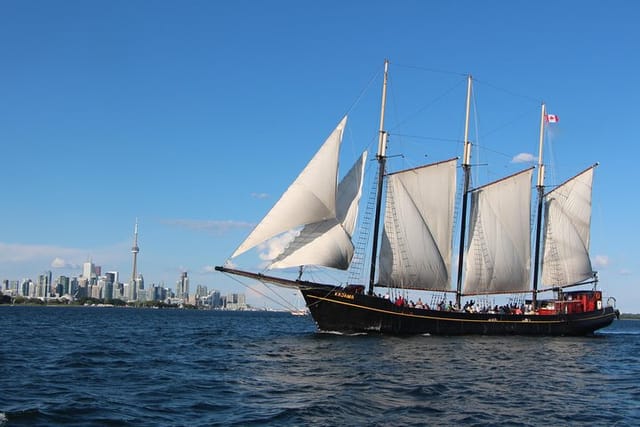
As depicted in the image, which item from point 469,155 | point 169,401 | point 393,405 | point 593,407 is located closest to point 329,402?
point 393,405

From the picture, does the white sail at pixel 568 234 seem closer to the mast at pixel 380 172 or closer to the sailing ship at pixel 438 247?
the sailing ship at pixel 438 247

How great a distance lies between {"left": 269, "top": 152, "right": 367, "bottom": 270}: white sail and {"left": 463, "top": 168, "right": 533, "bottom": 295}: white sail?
1764 centimetres

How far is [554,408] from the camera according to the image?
22453mm

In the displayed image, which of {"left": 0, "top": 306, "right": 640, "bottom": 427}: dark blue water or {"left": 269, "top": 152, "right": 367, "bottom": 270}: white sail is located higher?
{"left": 269, "top": 152, "right": 367, "bottom": 270}: white sail

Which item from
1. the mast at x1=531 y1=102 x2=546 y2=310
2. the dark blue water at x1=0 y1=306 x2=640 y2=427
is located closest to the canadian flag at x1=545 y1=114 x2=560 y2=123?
the mast at x1=531 y1=102 x2=546 y2=310

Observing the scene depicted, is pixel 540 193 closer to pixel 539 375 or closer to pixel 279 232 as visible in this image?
pixel 279 232

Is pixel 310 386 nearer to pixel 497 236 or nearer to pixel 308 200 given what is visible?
pixel 308 200

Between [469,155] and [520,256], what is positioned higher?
[469,155]

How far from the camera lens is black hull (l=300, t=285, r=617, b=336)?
164 feet

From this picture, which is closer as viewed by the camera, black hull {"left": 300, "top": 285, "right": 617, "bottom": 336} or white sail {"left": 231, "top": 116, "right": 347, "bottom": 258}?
white sail {"left": 231, "top": 116, "right": 347, "bottom": 258}

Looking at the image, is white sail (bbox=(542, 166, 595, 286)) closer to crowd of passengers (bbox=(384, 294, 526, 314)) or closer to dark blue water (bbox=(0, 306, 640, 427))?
crowd of passengers (bbox=(384, 294, 526, 314))

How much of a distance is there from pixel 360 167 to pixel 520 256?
2296 centimetres

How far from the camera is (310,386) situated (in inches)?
992

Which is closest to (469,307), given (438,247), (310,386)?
(438,247)
